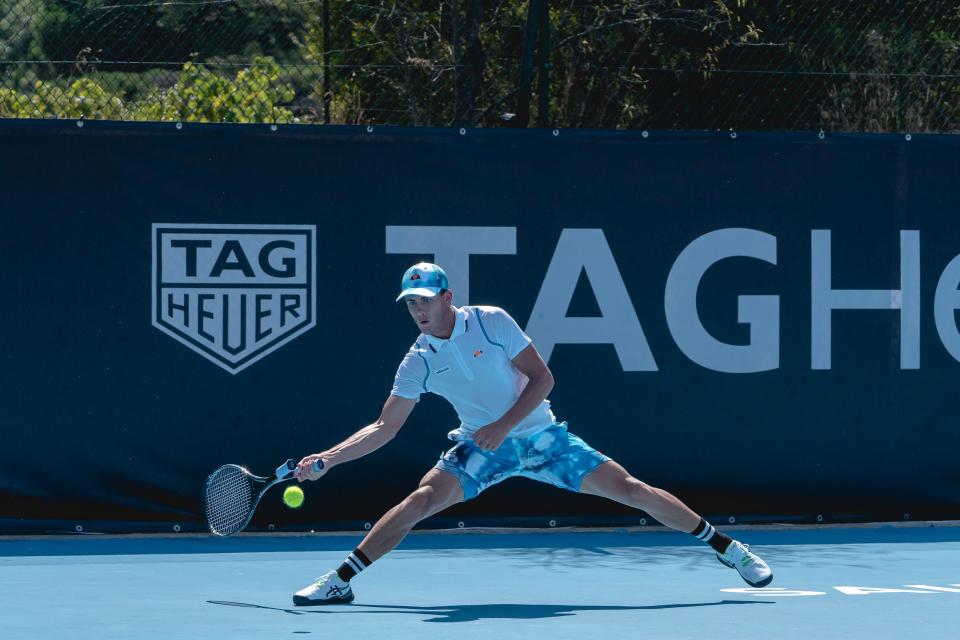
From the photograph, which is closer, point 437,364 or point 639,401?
point 437,364

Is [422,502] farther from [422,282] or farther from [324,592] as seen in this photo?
[422,282]

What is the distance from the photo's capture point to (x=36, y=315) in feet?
27.1

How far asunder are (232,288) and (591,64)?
12.5 ft

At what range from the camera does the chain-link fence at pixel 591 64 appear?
1016 centimetres

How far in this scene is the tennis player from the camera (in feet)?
20.8

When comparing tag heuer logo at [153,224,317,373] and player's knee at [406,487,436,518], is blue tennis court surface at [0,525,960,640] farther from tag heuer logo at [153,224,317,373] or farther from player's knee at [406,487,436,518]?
tag heuer logo at [153,224,317,373]

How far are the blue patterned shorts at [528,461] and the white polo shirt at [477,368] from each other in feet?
0.17

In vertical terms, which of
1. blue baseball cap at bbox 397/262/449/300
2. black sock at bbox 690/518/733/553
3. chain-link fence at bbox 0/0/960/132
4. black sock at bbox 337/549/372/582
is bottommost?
black sock at bbox 337/549/372/582

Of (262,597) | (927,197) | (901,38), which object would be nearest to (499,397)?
(262,597)

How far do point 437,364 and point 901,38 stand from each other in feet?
21.9

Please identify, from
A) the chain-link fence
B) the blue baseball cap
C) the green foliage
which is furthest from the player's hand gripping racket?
the green foliage

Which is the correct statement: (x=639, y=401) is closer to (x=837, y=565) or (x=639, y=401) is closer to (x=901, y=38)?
(x=837, y=565)

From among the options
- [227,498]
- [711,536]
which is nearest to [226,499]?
[227,498]

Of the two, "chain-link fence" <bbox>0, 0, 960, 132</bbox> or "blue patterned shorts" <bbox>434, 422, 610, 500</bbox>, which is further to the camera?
"chain-link fence" <bbox>0, 0, 960, 132</bbox>
